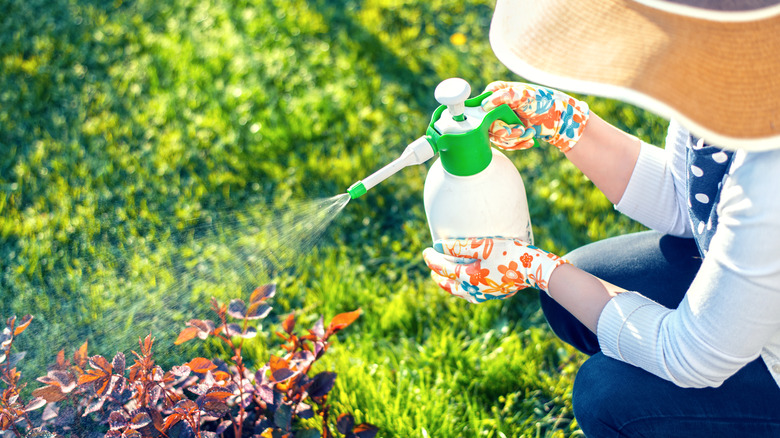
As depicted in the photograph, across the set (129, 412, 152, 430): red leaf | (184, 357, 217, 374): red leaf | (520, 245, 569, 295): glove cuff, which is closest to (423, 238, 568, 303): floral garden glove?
(520, 245, 569, 295): glove cuff

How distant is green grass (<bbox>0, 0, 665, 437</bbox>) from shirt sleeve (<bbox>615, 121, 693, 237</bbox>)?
61 centimetres

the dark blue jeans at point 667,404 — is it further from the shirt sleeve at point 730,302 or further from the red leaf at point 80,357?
the red leaf at point 80,357

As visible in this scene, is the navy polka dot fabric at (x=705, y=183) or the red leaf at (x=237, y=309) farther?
the red leaf at (x=237, y=309)

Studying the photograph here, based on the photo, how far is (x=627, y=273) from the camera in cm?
189

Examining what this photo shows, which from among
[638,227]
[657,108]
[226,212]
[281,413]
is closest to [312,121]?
[226,212]

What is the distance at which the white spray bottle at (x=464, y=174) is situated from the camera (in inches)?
62.5

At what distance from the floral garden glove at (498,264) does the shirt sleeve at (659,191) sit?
0.37 metres

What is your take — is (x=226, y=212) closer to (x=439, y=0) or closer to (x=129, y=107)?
(x=129, y=107)

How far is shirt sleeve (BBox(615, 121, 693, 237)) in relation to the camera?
182 centimetres

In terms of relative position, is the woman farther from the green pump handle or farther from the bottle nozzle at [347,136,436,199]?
the bottle nozzle at [347,136,436,199]

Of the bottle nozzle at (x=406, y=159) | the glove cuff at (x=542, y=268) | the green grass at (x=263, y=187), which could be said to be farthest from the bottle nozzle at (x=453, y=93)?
the green grass at (x=263, y=187)

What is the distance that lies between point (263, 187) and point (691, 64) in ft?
7.21

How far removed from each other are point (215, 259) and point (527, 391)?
4.45 ft

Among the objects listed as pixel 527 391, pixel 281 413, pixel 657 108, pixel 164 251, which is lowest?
pixel 527 391
